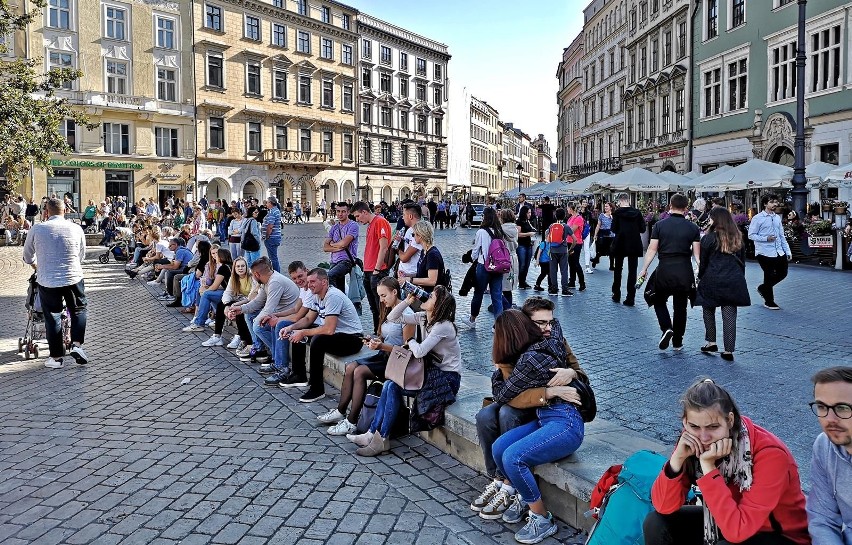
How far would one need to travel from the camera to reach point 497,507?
432 cm

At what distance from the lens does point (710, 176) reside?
2311 cm

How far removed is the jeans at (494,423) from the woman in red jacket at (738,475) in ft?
4.96

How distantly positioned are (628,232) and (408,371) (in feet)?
23.5

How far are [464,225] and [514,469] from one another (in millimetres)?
38203

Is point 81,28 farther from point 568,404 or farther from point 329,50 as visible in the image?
Answer: point 568,404

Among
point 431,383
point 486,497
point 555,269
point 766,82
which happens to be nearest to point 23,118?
point 555,269

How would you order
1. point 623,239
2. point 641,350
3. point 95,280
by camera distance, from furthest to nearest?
point 95,280
point 623,239
point 641,350

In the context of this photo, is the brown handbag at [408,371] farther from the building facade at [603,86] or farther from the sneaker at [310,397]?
the building facade at [603,86]

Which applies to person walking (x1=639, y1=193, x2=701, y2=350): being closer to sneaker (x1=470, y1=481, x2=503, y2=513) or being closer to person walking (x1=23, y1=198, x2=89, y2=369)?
sneaker (x1=470, y1=481, x2=503, y2=513)

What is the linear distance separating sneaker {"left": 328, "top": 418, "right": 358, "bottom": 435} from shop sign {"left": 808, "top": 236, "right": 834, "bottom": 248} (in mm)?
14541

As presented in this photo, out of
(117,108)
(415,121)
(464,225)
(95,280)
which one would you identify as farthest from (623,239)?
(415,121)

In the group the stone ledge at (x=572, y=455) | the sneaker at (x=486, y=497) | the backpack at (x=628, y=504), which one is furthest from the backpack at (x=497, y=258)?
the backpack at (x=628, y=504)

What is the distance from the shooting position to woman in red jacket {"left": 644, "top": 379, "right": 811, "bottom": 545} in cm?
Answer: 279

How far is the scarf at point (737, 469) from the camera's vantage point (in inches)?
112
